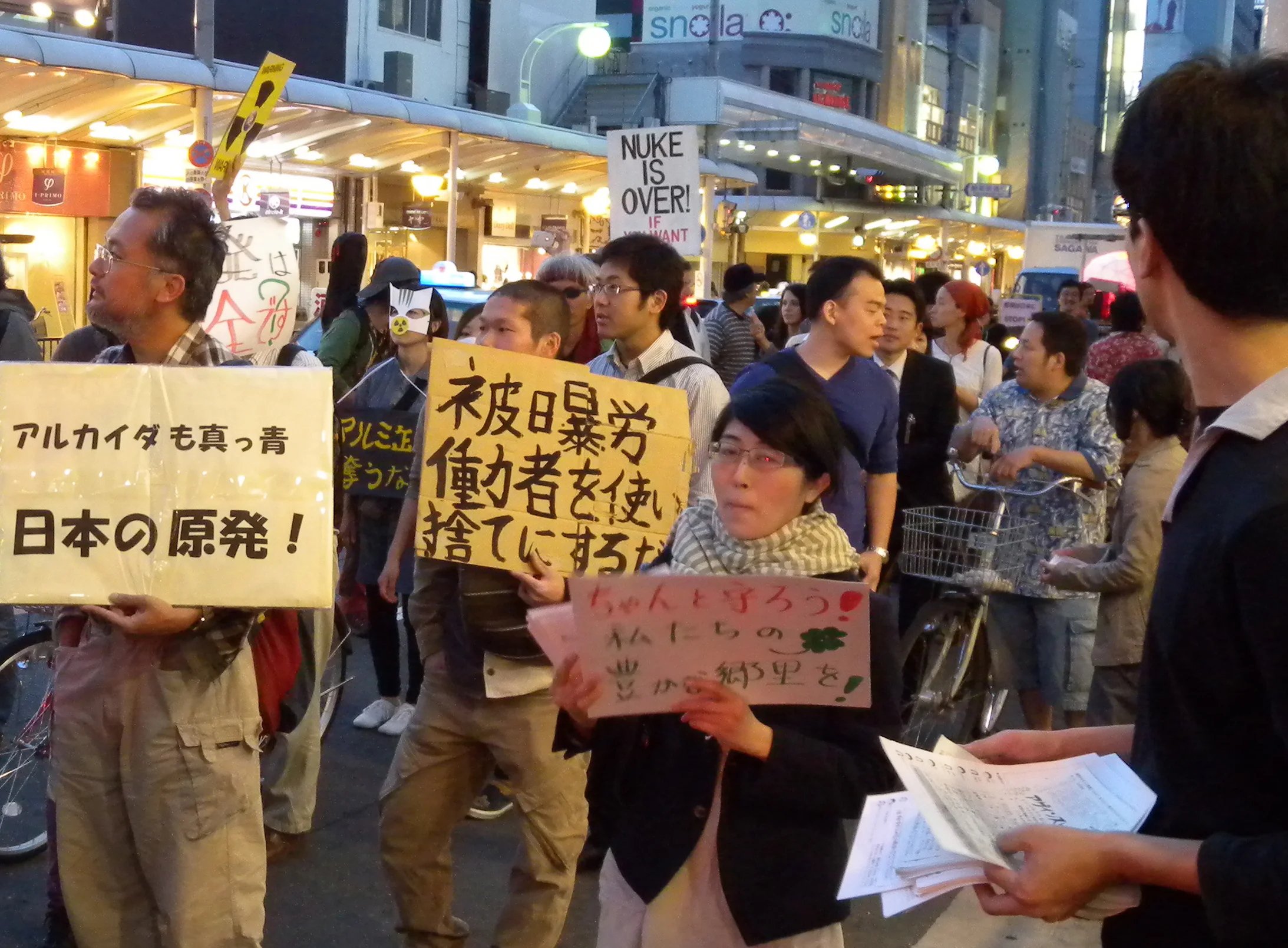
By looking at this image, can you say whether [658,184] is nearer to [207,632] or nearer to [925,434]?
[925,434]

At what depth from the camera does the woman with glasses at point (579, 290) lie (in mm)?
6672

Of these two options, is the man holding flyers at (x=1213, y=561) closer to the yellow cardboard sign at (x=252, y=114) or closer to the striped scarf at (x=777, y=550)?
the striped scarf at (x=777, y=550)

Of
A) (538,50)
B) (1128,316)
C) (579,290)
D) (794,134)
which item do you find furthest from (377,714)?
(794,134)

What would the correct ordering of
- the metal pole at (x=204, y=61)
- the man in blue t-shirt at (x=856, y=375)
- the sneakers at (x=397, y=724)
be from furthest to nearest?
1. the metal pole at (x=204, y=61)
2. the sneakers at (x=397, y=724)
3. the man in blue t-shirt at (x=856, y=375)

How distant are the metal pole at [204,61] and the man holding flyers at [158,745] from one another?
11539 millimetres

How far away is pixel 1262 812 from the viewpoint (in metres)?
1.51

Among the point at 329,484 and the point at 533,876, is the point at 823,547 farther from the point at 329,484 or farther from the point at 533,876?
the point at 533,876

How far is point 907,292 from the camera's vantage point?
6875mm

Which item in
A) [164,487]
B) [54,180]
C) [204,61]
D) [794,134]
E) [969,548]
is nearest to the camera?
[164,487]

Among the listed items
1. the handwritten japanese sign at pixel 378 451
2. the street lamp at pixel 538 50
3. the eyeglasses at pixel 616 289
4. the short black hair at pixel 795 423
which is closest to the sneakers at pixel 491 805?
the handwritten japanese sign at pixel 378 451

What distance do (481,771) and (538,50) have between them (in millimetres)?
25536

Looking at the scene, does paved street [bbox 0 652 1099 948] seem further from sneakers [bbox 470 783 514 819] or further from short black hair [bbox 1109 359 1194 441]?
short black hair [bbox 1109 359 1194 441]

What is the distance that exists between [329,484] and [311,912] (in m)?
2.32

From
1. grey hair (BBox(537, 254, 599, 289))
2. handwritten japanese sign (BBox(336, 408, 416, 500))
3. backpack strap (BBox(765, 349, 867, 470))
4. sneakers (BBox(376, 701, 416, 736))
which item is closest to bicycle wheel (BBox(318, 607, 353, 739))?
sneakers (BBox(376, 701, 416, 736))
